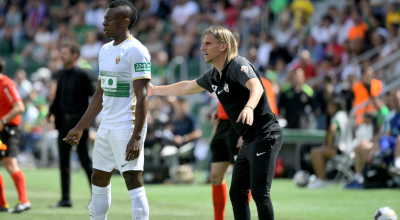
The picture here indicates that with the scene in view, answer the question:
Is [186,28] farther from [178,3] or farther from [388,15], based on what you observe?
[388,15]

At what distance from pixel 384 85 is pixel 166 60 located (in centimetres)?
816

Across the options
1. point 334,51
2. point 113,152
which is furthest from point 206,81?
point 334,51

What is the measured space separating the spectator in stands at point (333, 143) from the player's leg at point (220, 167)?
5945 millimetres

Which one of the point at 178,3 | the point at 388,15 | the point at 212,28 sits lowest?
the point at 212,28

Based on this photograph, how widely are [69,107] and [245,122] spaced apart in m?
4.31

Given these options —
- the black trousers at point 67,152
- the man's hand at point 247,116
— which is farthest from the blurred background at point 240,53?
the man's hand at point 247,116

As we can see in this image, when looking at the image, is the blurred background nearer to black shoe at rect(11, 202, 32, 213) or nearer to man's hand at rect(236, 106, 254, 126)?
black shoe at rect(11, 202, 32, 213)

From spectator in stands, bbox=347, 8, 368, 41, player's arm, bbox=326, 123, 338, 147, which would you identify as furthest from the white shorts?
spectator in stands, bbox=347, 8, 368, 41

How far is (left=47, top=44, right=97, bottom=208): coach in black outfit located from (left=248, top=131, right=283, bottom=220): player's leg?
407cm

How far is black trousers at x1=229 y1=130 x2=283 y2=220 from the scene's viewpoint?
4.91 m

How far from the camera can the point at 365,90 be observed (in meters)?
13.7

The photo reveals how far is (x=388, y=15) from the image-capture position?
52.0ft

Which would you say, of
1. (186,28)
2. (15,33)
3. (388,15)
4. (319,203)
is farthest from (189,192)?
(15,33)

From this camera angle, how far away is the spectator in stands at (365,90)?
13401 mm
